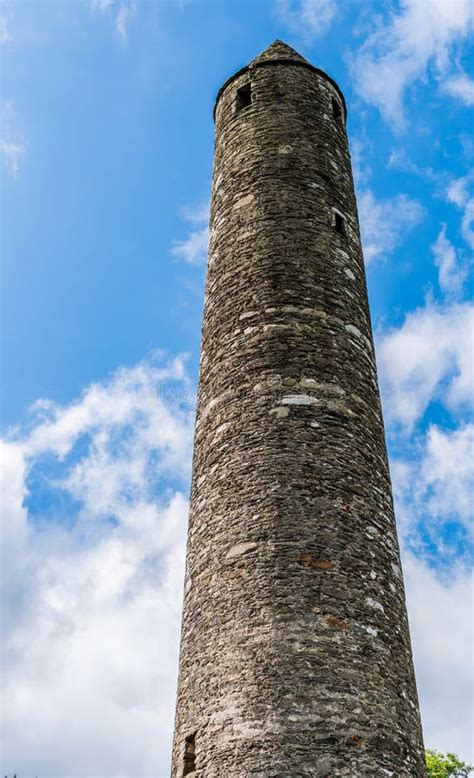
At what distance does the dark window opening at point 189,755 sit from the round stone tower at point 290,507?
0.02 meters

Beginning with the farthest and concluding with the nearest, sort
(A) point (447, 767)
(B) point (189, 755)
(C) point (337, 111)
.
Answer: (A) point (447, 767) < (C) point (337, 111) < (B) point (189, 755)

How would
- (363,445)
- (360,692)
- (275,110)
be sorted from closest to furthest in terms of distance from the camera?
(360,692)
(363,445)
(275,110)

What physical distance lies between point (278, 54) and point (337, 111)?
4.14 ft

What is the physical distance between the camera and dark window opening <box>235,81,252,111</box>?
38.7ft

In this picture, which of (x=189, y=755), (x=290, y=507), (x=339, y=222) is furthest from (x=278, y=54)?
(x=189, y=755)

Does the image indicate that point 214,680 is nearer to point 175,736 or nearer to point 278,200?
point 175,736

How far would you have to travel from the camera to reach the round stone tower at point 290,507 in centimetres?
643

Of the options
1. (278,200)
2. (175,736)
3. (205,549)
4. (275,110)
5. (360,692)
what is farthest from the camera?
(275,110)

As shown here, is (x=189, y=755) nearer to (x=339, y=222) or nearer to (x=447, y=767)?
(x=339, y=222)

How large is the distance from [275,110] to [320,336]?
4.07 meters

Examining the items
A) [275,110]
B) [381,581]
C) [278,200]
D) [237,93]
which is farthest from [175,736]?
[237,93]

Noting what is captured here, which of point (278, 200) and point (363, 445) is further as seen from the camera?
point (278, 200)

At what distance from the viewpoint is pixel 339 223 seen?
34.1 ft

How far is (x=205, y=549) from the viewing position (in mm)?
7789
